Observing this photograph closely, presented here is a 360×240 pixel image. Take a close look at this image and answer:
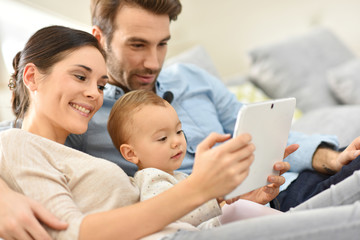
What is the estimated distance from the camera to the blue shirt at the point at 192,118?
4.47 ft

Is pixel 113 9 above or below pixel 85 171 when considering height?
above

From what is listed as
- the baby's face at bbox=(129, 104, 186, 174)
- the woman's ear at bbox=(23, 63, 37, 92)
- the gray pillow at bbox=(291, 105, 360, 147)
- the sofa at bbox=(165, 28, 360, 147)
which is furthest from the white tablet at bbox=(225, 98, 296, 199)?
the sofa at bbox=(165, 28, 360, 147)

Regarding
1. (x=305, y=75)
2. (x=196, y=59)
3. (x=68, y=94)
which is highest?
(x=68, y=94)

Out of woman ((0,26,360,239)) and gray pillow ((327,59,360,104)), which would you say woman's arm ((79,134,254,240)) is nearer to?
woman ((0,26,360,239))

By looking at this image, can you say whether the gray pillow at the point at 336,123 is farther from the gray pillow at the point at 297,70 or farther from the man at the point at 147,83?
the gray pillow at the point at 297,70

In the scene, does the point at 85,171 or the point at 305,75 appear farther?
the point at 305,75

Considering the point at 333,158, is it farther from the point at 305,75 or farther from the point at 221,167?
the point at 305,75

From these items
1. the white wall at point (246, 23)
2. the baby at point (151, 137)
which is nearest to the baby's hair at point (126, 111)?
the baby at point (151, 137)

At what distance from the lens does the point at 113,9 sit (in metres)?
1.52

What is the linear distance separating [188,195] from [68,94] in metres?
0.46

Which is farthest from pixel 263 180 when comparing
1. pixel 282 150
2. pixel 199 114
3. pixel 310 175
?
pixel 199 114

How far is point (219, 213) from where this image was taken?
1017 millimetres

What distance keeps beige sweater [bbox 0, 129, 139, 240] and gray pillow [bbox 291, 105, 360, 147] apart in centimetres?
116

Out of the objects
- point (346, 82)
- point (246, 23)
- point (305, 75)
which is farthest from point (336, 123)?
point (246, 23)
